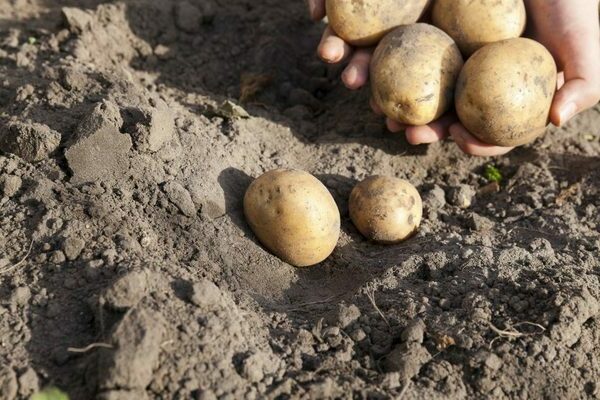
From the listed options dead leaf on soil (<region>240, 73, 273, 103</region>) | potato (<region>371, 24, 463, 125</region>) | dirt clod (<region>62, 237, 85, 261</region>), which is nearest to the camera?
dirt clod (<region>62, 237, 85, 261</region>)

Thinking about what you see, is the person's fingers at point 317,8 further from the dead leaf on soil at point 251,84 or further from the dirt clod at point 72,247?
the dirt clod at point 72,247

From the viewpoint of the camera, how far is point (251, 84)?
14.2 feet

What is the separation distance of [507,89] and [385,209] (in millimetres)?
851

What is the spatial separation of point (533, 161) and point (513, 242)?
0.85 m

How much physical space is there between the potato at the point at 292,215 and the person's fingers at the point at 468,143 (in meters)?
0.97

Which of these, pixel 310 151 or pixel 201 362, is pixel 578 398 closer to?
pixel 201 362

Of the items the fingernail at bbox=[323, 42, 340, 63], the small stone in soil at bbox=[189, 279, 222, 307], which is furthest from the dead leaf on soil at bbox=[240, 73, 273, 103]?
the small stone in soil at bbox=[189, 279, 222, 307]

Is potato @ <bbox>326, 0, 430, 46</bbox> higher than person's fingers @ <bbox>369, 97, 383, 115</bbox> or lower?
higher

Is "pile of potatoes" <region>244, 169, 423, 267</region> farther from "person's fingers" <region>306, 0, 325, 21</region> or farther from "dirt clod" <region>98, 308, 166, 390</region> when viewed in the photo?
→ "person's fingers" <region>306, 0, 325, 21</region>

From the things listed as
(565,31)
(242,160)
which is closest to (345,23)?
(242,160)

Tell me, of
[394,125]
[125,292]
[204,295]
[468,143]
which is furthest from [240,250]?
[468,143]

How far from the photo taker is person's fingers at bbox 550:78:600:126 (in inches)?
141

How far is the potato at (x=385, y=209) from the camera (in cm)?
341

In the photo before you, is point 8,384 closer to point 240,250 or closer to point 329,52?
point 240,250
